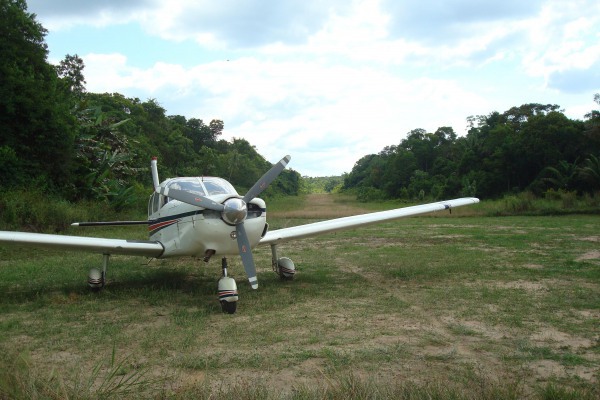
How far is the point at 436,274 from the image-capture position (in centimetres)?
962

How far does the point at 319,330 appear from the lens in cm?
585

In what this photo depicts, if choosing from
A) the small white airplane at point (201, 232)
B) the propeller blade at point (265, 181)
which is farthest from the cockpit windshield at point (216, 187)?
the propeller blade at point (265, 181)

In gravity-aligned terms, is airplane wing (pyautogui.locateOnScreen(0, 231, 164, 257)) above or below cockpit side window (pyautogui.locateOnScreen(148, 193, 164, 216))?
below

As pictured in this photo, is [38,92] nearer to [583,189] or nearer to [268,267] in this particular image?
[268,267]

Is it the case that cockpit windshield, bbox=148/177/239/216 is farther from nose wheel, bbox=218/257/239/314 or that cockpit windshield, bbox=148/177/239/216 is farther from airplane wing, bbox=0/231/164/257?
nose wheel, bbox=218/257/239/314

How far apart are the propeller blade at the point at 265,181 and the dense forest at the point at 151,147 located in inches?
541

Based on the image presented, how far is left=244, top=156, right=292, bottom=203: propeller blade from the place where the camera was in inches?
309

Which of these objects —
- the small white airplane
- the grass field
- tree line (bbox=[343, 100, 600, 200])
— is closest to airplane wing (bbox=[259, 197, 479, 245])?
the small white airplane

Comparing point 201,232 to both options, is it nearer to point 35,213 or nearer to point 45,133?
point 35,213

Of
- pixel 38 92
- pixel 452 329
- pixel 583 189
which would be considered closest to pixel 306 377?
pixel 452 329

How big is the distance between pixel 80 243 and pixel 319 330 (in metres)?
4.45

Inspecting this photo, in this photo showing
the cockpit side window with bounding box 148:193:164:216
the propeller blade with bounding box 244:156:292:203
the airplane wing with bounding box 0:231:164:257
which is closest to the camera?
the airplane wing with bounding box 0:231:164:257

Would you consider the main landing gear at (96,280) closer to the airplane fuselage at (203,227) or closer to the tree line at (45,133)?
the airplane fuselage at (203,227)

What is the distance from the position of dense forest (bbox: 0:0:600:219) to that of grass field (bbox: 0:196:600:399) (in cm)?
966
